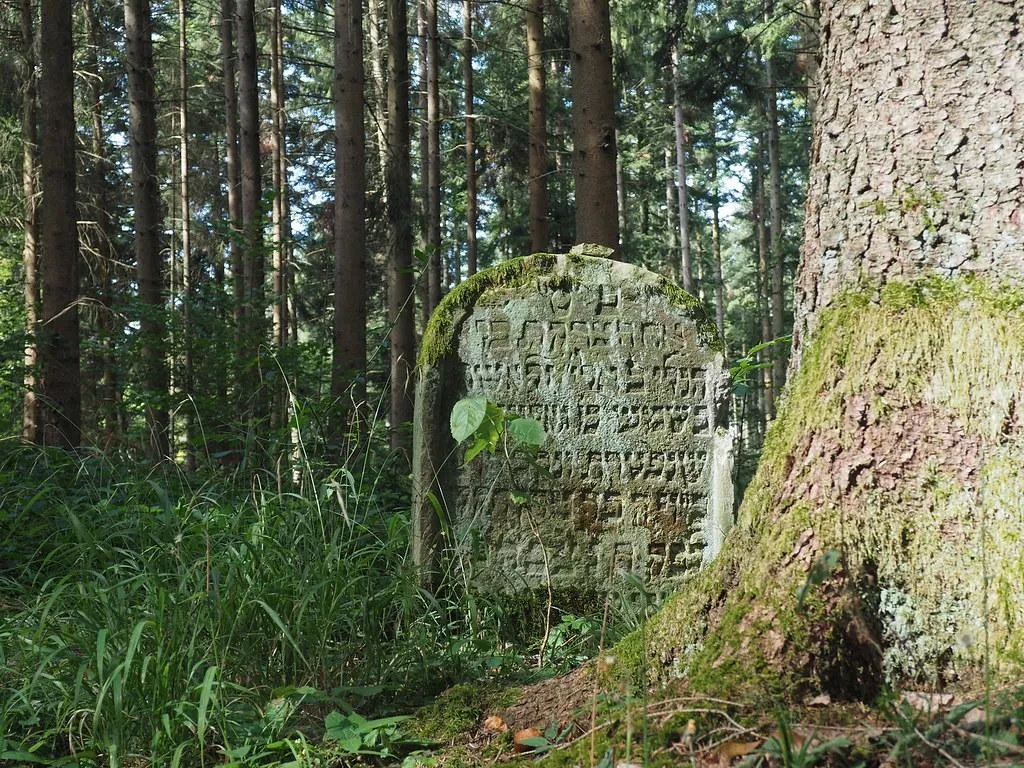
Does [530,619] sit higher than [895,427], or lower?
lower

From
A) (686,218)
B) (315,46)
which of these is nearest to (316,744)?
(686,218)

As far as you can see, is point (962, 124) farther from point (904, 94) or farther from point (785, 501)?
point (785, 501)

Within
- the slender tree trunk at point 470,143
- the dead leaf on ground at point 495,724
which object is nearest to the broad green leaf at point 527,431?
the dead leaf on ground at point 495,724

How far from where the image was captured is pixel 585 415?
416cm

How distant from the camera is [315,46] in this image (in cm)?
2330

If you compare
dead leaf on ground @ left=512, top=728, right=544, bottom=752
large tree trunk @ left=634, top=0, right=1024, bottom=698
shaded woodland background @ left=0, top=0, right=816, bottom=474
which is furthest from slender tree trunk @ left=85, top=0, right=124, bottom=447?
large tree trunk @ left=634, top=0, right=1024, bottom=698

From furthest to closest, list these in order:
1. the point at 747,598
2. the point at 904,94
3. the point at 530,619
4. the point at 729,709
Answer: the point at 530,619 → the point at 904,94 → the point at 747,598 → the point at 729,709

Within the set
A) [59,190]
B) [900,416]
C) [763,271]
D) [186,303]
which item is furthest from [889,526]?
[763,271]

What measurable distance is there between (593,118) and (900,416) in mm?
5249

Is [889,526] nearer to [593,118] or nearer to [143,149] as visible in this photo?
[593,118]

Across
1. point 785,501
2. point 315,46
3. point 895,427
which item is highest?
point 315,46

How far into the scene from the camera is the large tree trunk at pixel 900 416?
1956 mm

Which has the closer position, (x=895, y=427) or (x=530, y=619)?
(x=895, y=427)

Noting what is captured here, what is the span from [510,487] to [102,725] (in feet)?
7.11
